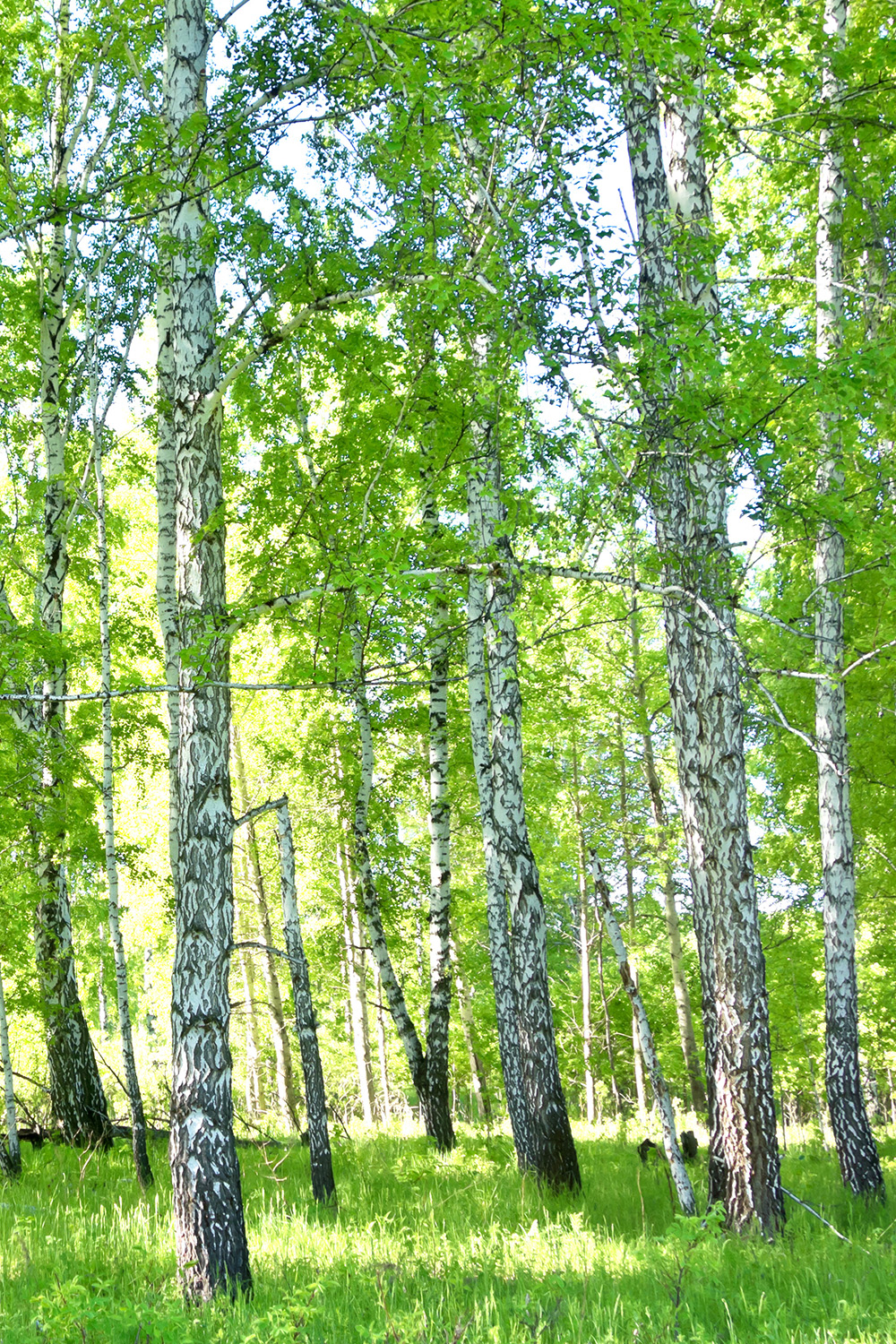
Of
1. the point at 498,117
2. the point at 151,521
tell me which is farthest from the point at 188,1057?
the point at 151,521

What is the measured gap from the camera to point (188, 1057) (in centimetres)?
557

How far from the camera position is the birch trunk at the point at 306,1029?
870cm

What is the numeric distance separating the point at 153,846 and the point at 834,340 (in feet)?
52.9

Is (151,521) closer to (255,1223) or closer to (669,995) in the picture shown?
(255,1223)

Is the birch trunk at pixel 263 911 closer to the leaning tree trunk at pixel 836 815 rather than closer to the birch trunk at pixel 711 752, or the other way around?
the leaning tree trunk at pixel 836 815

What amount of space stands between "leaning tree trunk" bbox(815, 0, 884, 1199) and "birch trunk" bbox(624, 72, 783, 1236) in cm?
255

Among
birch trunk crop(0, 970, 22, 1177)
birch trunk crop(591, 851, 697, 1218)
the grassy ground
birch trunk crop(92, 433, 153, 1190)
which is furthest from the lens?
birch trunk crop(0, 970, 22, 1177)

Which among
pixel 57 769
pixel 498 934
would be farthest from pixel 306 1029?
pixel 57 769

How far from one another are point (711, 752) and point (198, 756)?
3215 mm

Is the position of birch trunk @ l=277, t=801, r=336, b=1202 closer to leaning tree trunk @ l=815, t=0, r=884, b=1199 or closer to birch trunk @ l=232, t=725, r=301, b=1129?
leaning tree trunk @ l=815, t=0, r=884, b=1199

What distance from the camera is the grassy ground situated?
4137 millimetres

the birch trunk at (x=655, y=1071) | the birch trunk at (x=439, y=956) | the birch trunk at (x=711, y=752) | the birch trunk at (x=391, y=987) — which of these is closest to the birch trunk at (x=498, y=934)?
the birch trunk at (x=439, y=956)

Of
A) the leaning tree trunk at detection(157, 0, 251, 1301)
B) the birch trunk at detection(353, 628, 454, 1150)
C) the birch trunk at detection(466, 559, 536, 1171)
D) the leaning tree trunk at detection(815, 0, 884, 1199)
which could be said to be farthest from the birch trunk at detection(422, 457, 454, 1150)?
the leaning tree trunk at detection(157, 0, 251, 1301)

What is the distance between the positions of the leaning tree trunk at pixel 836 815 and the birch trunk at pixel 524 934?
8.03 feet
